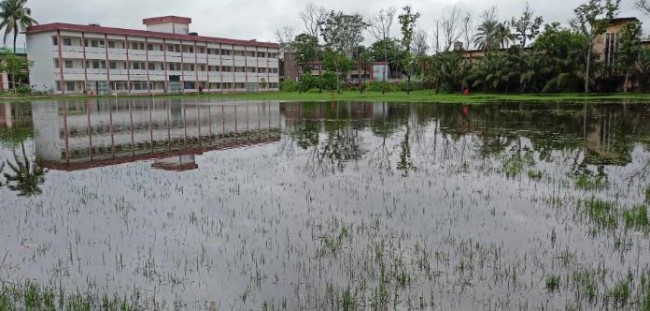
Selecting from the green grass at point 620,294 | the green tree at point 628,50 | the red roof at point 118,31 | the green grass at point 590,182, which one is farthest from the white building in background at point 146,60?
the green grass at point 620,294

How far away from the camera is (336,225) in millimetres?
8914

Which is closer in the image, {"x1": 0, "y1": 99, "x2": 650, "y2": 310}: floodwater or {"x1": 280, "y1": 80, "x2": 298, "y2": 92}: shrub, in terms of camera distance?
{"x1": 0, "y1": 99, "x2": 650, "y2": 310}: floodwater

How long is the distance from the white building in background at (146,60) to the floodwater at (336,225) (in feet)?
215

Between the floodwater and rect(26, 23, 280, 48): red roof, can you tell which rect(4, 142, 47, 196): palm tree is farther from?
rect(26, 23, 280, 48): red roof

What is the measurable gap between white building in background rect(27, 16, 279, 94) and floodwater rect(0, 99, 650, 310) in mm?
65449

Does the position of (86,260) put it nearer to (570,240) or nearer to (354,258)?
(354,258)

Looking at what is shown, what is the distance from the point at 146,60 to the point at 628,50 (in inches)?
2703

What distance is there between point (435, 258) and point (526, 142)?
13566 millimetres

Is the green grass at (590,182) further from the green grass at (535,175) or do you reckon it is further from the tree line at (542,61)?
the tree line at (542,61)

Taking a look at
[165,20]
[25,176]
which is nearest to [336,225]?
[25,176]

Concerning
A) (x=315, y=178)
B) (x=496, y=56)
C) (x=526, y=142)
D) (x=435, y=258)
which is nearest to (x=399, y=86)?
(x=496, y=56)

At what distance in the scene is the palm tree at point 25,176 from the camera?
39.4 ft

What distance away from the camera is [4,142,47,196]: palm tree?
12023mm

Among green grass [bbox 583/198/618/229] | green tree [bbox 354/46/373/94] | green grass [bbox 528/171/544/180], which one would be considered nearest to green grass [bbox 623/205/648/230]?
green grass [bbox 583/198/618/229]
